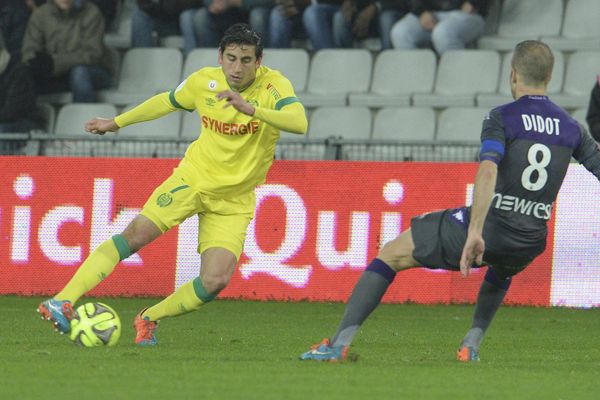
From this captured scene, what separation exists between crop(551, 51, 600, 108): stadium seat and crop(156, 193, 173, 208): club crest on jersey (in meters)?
6.99

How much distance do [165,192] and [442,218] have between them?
2208 millimetres

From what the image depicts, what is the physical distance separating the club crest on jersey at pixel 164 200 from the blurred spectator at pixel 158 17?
810cm

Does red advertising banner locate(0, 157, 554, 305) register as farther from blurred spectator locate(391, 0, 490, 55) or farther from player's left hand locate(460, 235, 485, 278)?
player's left hand locate(460, 235, 485, 278)

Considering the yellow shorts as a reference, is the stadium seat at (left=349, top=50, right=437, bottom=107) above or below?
above

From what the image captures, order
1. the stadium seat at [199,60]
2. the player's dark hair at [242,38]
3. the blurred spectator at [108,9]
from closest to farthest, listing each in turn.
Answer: the player's dark hair at [242,38]
the stadium seat at [199,60]
the blurred spectator at [108,9]

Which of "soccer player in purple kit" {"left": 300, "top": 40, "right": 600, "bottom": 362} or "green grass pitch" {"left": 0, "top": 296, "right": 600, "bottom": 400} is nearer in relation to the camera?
"green grass pitch" {"left": 0, "top": 296, "right": 600, "bottom": 400}

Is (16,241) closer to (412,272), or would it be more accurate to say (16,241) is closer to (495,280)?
(412,272)

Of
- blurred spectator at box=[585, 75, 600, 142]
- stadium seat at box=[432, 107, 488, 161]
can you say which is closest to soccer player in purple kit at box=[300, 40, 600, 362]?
blurred spectator at box=[585, 75, 600, 142]

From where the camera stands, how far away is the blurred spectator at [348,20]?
53.5 feet

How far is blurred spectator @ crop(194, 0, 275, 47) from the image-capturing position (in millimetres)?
16719

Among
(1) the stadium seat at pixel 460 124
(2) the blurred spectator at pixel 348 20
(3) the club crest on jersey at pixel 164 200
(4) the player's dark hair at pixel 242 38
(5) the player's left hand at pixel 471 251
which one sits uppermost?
(2) the blurred spectator at pixel 348 20

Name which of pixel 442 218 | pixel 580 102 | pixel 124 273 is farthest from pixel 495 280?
pixel 580 102

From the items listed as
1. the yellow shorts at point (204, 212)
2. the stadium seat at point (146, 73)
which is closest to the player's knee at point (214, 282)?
the yellow shorts at point (204, 212)

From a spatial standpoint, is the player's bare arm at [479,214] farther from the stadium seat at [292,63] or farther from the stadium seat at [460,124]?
the stadium seat at [292,63]
